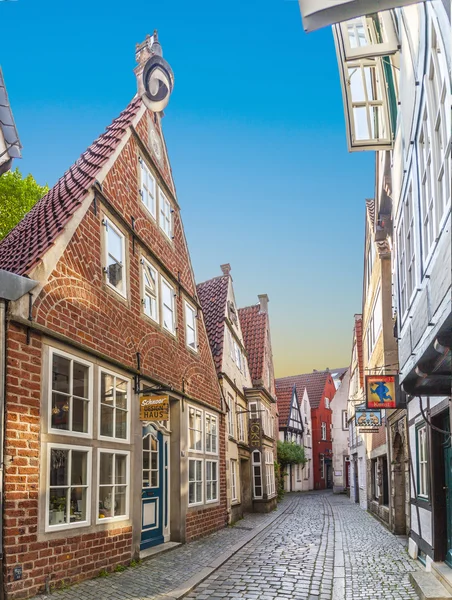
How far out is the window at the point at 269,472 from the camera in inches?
1056

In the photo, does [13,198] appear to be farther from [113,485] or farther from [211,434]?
[113,485]

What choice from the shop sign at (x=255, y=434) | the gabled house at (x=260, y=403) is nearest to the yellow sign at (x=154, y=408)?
the gabled house at (x=260, y=403)

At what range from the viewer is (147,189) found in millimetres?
13516

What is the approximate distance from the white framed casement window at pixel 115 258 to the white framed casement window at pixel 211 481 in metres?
6.88

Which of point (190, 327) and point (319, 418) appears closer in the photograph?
point (190, 327)

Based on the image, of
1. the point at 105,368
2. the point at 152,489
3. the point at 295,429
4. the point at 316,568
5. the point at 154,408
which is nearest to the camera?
the point at 105,368

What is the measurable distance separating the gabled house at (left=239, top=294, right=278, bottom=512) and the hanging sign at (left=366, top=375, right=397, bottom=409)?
1093 cm

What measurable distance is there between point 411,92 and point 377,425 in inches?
482

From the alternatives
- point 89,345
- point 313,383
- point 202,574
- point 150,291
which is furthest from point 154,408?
point 313,383

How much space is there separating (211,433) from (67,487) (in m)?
8.73

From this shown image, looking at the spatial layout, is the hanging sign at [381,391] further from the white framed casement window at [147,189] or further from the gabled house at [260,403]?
the gabled house at [260,403]

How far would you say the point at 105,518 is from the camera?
32.0 ft

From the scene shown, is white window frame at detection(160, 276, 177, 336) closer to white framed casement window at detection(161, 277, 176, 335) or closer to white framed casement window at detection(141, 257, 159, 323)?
white framed casement window at detection(161, 277, 176, 335)

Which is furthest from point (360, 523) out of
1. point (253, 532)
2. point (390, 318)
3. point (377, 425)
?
point (390, 318)
